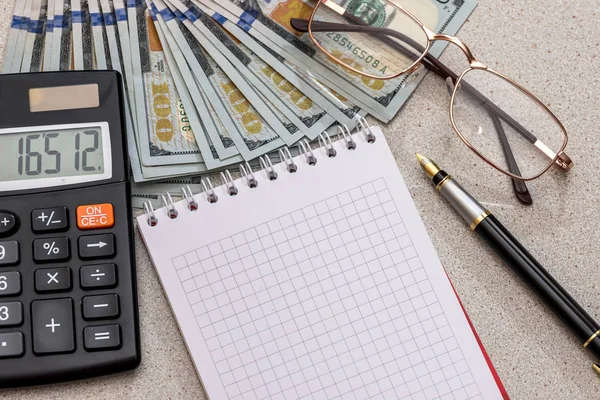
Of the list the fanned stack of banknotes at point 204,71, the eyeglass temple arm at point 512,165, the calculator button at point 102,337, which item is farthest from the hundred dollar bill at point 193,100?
the eyeglass temple arm at point 512,165

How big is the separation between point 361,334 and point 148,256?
24 cm

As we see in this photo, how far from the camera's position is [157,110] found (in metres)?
0.71

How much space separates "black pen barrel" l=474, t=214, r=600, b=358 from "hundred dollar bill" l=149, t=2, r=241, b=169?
0.29 meters

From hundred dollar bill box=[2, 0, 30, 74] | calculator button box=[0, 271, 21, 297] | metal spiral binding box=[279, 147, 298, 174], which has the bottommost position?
calculator button box=[0, 271, 21, 297]

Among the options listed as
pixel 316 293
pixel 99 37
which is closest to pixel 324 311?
pixel 316 293

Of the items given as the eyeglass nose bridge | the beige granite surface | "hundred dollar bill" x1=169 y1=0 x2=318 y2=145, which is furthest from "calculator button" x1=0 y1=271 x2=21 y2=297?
the eyeglass nose bridge

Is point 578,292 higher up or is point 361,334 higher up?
point 578,292

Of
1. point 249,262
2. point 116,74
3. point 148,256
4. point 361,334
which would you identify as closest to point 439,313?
point 361,334

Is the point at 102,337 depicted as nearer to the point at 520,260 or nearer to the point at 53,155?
the point at 53,155

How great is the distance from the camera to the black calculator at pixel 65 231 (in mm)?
610

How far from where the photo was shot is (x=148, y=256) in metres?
0.67

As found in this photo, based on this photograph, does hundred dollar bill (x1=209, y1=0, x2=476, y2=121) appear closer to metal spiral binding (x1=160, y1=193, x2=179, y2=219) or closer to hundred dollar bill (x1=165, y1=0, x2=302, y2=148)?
hundred dollar bill (x1=165, y1=0, x2=302, y2=148)

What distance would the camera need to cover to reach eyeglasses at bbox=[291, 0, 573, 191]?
712 millimetres

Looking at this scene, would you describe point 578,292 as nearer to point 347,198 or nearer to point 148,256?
point 347,198
